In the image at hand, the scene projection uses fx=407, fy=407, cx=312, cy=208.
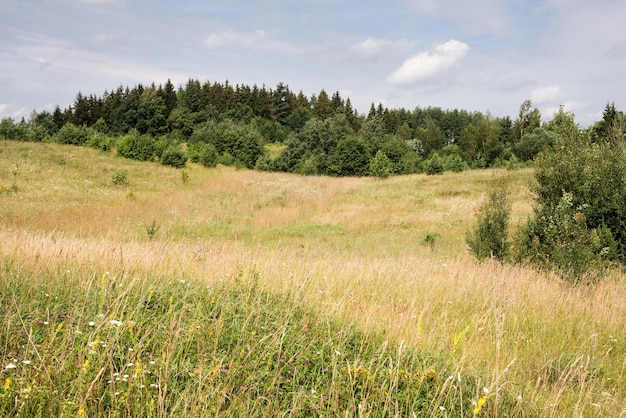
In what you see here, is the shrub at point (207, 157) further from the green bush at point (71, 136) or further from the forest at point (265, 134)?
the green bush at point (71, 136)

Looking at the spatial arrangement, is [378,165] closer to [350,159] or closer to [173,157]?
[350,159]

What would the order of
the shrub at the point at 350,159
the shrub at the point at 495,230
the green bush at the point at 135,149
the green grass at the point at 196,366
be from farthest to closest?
the shrub at the point at 350,159, the green bush at the point at 135,149, the shrub at the point at 495,230, the green grass at the point at 196,366

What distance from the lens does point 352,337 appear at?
12.2 feet

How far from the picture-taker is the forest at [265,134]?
40.6 m

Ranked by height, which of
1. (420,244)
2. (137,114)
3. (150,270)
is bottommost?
(420,244)

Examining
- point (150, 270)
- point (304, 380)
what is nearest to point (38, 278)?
point (150, 270)

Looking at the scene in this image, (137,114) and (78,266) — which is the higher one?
(137,114)

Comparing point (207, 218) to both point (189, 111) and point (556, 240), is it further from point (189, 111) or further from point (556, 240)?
point (189, 111)

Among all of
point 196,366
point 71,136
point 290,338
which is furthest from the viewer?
point 71,136

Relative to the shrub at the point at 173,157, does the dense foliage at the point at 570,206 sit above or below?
below

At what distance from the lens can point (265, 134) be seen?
2657 inches

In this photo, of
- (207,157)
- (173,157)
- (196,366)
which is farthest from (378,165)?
(196,366)

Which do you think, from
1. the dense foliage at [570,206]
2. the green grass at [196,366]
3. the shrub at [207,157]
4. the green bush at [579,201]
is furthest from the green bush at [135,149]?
the green grass at [196,366]

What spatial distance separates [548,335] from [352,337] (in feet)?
8.76
